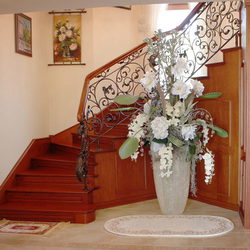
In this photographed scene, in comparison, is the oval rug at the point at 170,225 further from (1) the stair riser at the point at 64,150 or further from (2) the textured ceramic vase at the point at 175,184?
(1) the stair riser at the point at 64,150

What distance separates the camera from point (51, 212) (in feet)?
13.8

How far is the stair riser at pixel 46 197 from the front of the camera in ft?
14.5

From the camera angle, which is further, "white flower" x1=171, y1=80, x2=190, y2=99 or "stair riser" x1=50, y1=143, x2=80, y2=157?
"stair riser" x1=50, y1=143, x2=80, y2=157

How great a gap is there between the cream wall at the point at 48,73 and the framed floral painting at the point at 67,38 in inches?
4.1

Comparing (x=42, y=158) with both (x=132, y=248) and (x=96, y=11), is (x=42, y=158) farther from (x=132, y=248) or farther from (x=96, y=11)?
(x=96, y=11)

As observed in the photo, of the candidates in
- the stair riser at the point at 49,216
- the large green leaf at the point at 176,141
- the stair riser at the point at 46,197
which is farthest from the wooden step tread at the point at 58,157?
the large green leaf at the point at 176,141

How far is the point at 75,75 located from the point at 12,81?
1.59 m

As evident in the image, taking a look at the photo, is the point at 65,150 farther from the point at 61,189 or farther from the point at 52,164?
the point at 61,189

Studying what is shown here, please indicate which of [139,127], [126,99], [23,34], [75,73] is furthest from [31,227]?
[75,73]

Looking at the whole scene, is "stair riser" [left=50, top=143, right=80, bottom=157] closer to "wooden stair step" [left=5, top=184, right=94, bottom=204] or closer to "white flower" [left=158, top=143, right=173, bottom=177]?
"wooden stair step" [left=5, top=184, right=94, bottom=204]

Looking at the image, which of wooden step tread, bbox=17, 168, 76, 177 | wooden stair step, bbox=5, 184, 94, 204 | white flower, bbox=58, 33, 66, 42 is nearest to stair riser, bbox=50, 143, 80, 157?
wooden step tread, bbox=17, 168, 76, 177

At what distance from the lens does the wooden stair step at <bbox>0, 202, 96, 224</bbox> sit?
416cm

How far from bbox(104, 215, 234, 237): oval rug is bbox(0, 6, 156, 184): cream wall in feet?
6.62

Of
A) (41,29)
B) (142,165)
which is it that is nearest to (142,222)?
(142,165)
